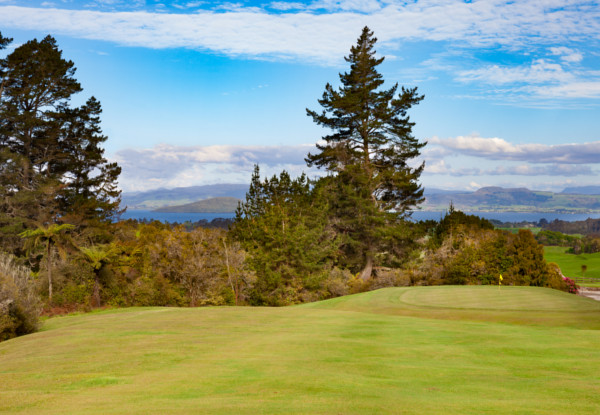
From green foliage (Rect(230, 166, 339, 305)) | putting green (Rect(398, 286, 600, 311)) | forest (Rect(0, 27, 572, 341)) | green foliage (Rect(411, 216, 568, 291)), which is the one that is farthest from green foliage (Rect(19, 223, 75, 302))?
green foliage (Rect(411, 216, 568, 291))

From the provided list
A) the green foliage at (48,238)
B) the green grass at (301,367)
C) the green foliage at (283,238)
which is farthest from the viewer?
the green foliage at (283,238)

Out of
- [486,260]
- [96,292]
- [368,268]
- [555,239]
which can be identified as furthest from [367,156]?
[555,239]

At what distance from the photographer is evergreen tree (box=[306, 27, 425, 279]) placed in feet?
149

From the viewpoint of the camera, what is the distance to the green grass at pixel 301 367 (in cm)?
559

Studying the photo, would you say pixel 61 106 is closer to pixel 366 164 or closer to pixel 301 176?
pixel 301 176

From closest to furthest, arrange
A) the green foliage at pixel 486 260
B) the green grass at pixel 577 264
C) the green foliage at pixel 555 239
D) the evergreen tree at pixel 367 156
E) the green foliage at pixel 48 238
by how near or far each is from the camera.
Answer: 1. the green foliage at pixel 486 260
2. the green foliage at pixel 48 238
3. the evergreen tree at pixel 367 156
4. the green grass at pixel 577 264
5. the green foliage at pixel 555 239

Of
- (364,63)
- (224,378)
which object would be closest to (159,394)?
(224,378)

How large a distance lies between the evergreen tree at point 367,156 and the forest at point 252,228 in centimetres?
14

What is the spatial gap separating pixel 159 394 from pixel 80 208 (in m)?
36.7

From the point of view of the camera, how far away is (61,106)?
39.9 metres

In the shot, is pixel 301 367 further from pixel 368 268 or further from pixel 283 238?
pixel 368 268

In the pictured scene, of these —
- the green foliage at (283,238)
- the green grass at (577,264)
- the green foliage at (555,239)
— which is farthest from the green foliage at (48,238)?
the green foliage at (555,239)

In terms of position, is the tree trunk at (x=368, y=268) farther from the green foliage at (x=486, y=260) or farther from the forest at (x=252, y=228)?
the green foliage at (x=486, y=260)

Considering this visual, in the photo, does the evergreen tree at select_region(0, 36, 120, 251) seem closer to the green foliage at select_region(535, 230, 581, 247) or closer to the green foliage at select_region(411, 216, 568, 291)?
the green foliage at select_region(411, 216, 568, 291)
